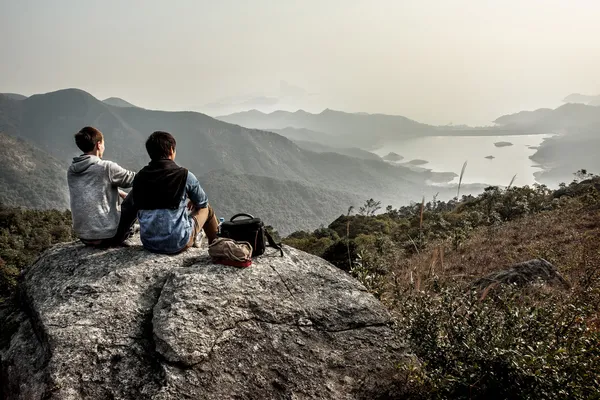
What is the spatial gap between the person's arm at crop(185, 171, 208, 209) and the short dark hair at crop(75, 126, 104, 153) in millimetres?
1708

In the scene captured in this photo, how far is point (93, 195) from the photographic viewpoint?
6000mm

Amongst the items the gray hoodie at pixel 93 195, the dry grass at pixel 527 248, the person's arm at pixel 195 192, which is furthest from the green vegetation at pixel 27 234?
the dry grass at pixel 527 248

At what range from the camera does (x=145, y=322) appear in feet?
14.7

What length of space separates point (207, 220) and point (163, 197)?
1.17 meters

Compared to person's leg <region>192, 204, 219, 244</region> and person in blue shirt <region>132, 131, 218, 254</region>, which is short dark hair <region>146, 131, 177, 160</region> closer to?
person in blue shirt <region>132, 131, 218, 254</region>

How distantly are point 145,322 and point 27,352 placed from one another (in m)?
1.40

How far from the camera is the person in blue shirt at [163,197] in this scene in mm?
5562

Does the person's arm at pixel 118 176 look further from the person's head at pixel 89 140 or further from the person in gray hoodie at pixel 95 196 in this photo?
the person's head at pixel 89 140

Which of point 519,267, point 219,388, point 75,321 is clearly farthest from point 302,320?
point 519,267

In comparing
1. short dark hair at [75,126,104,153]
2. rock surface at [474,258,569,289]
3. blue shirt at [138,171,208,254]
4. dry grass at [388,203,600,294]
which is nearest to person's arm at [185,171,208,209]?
blue shirt at [138,171,208,254]

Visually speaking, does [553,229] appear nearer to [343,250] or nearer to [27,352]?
[343,250]

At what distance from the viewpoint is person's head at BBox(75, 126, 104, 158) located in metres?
5.87

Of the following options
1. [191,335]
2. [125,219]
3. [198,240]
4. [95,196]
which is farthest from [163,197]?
[191,335]

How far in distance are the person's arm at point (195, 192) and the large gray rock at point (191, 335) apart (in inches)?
41.1
